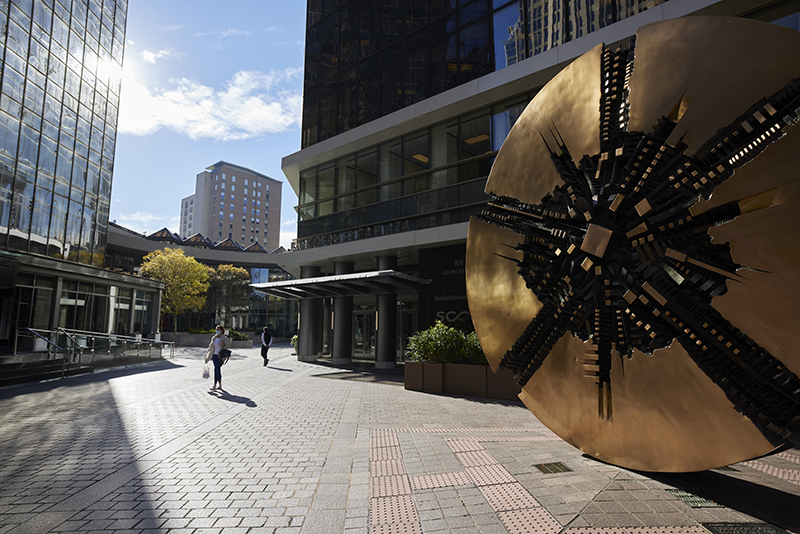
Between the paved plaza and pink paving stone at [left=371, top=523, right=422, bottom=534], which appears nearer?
pink paving stone at [left=371, top=523, right=422, bottom=534]

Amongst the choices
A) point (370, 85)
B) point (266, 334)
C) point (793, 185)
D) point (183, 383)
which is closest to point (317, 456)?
point (793, 185)

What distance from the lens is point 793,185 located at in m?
3.07

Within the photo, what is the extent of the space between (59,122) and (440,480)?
33.7m

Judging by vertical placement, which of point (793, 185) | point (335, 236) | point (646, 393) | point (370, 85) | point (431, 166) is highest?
point (370, 85)

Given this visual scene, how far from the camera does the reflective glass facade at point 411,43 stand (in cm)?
1584

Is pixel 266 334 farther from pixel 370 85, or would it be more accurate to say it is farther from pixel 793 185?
pixel 793 185

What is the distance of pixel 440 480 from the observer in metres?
4.48

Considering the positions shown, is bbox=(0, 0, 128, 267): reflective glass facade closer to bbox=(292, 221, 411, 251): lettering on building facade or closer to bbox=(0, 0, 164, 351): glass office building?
bbox=(0, 0, 164, 351): glass office building

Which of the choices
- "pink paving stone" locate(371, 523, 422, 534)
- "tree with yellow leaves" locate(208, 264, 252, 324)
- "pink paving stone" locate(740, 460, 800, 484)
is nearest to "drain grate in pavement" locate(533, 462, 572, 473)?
"pink paving stone" locate(371, 523, 422, 534)

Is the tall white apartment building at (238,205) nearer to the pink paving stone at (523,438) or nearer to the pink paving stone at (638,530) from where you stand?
the pink paving stone at (523,438)

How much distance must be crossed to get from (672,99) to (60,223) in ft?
111

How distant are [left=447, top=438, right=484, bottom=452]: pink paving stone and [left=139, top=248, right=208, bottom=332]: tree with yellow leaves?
40.3 meters

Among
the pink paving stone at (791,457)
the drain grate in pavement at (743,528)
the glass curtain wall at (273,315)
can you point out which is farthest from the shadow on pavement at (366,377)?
the glass curtain wall at (273,315)

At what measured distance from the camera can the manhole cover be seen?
370 centimetres
